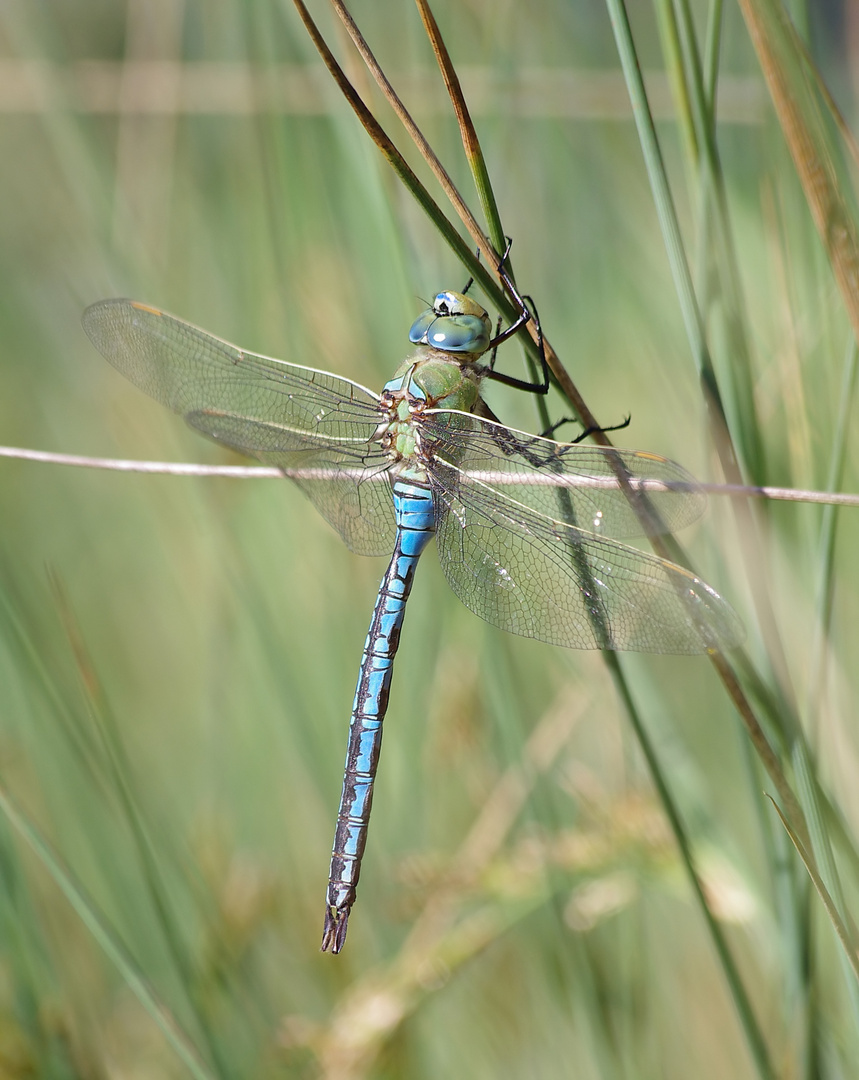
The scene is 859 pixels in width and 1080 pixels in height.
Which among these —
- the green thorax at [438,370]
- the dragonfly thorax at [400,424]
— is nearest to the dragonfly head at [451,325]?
the green thorax at [438,370]

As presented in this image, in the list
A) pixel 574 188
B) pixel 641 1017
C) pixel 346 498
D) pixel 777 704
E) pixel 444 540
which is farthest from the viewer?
pixel 574 188

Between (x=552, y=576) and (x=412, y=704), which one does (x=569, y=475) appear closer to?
(x=552, y=576)

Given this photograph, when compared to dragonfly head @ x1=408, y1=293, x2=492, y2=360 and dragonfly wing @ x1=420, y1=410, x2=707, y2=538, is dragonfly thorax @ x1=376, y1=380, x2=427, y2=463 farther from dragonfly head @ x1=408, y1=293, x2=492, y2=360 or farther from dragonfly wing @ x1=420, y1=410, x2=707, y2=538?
dragonfly head @ x1=408, y1=293, x2=492, y2=360

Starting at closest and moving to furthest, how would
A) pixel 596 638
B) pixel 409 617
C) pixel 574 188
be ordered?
pixel 596 638, pixel 409 617, pixel 574 188

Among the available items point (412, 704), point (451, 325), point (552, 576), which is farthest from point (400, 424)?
point (412, 704)

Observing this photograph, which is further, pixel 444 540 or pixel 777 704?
pixel 444 540

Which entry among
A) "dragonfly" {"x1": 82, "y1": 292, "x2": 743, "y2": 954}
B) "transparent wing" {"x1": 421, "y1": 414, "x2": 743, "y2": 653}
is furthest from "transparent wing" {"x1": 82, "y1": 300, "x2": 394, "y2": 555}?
"transparent wing" {"x1": 421, "y1": 414, "x2": 743, "y2": 653}

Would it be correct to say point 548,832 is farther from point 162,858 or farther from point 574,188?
point 574,188

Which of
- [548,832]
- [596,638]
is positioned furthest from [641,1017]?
[596,638]

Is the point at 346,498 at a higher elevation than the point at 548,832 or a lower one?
higher
